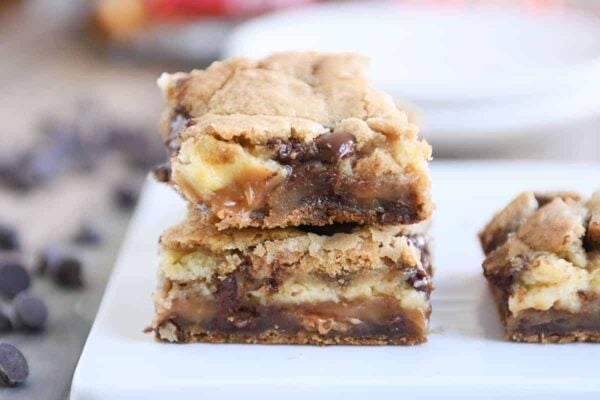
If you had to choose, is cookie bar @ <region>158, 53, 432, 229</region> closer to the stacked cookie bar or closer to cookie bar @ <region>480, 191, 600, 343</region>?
the stacked cookie bar

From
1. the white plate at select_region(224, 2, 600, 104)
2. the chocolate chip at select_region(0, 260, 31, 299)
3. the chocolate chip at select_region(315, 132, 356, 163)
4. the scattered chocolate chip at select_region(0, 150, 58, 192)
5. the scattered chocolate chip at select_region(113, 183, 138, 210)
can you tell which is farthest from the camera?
the white plate at select_region(224, 2, 600, 104)

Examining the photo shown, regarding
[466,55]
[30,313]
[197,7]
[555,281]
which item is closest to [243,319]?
[30,313]

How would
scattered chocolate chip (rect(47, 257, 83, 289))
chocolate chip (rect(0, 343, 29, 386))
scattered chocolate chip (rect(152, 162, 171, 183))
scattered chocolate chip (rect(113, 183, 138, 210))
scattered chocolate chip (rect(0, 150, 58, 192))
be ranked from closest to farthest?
chocolate chip (rect(0, 343, 29, 386))
scattered chocolate chip (rect(152, 162, 171, 183))
scattered chocolate chip (rect(47, 257, 83, 289))
scattered chocolate chip (rect(113, 183, 138, 210))
scattered chocolate chip (rect(0, 150, 58, 192))

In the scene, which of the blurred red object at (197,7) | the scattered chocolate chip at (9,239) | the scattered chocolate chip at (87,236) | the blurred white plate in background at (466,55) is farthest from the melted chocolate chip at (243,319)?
the blurred red object at (197,7)

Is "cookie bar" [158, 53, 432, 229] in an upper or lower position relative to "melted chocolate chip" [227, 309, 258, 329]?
upper

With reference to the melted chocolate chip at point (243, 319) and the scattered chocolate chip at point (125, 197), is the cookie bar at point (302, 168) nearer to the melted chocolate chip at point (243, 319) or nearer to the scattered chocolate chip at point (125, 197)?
the melted chocolate chip at point (243, 319)

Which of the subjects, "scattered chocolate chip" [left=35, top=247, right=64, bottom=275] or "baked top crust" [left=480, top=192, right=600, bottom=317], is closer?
"baked top crust" [left=480, top=192, right=600, bottom=317]

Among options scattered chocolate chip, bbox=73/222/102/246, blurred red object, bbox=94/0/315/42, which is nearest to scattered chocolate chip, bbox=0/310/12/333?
scattered chocolate chip, bbox=73/222/102/246
